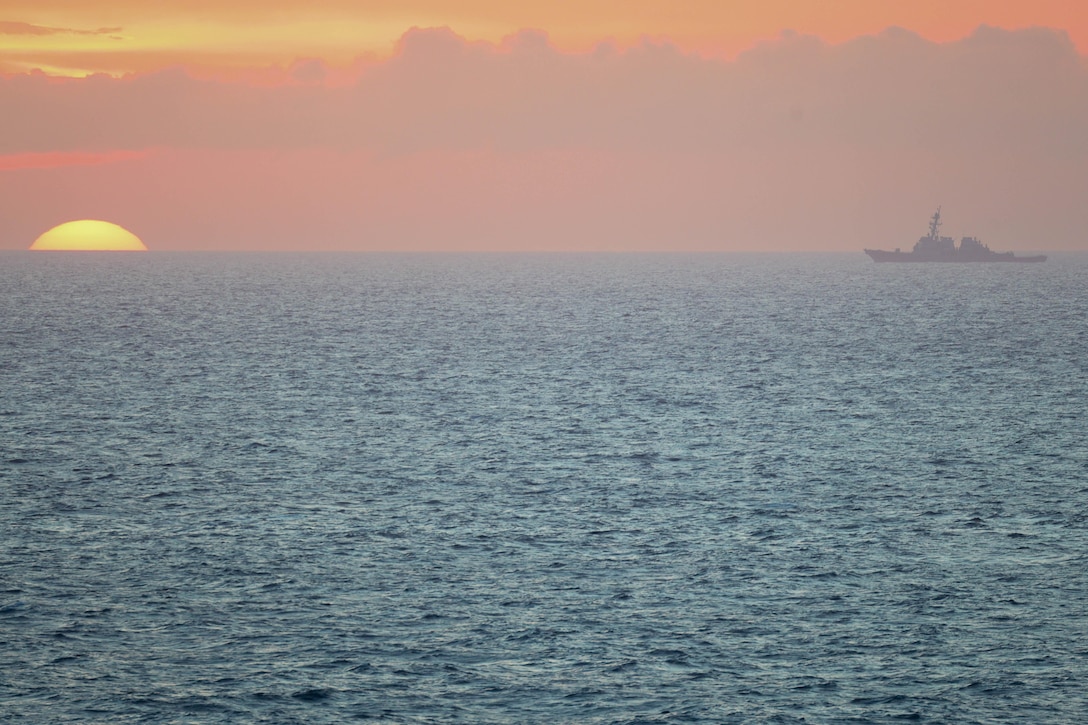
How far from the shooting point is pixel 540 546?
4269 centimetres

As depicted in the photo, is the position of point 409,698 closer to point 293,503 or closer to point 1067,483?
point 293,503

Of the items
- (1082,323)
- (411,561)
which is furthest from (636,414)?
(1082,323)

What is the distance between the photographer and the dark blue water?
30.1m

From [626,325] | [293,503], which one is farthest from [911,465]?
[626,325]

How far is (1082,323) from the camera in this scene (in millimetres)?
143750

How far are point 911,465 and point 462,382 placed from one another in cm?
3970

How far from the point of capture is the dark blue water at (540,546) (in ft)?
98.6

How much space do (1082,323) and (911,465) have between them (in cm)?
9847

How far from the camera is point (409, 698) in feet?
96.1

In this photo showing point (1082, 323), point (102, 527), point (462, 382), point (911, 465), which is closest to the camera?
point (102, 527)

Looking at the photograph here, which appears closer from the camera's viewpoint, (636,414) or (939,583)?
(939,583)

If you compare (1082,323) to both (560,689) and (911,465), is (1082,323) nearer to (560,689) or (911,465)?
(911,465)

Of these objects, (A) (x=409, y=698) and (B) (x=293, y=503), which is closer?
(A) (x=409, y=698)

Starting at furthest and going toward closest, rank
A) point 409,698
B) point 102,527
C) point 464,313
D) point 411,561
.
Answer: point 464,313, point 102,527, point 411,561, point 409,698
